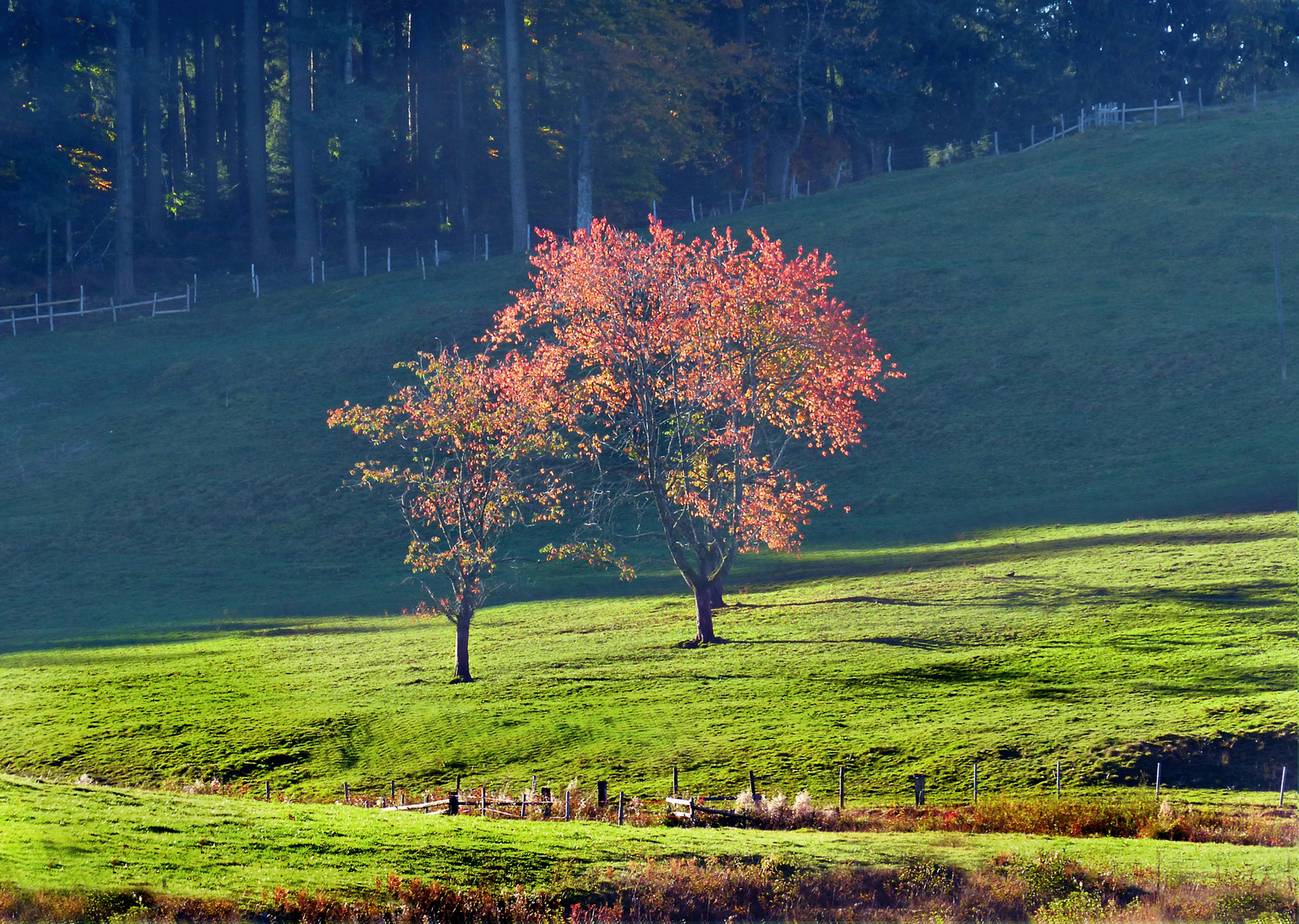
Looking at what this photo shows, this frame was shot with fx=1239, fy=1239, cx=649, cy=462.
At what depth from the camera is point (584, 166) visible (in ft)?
296

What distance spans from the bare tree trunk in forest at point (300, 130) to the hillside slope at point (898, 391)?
25.3ft

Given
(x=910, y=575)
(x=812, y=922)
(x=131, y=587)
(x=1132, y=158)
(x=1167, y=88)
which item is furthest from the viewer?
(x=1167, y=88)

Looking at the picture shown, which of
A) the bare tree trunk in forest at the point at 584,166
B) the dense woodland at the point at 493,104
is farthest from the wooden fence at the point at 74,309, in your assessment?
the bare tree trunk in forest at the point at 584,166

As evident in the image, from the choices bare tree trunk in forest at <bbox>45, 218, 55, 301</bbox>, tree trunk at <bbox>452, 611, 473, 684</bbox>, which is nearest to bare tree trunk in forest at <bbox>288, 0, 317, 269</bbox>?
bare tree trunk in forest at <bbox>45, 218, 55, 301</bbox>

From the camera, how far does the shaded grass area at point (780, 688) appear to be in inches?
1061

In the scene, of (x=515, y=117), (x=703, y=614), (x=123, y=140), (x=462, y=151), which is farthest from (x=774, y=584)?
(x=462, y=151)

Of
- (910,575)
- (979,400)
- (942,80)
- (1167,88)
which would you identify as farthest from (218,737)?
(1167,88)

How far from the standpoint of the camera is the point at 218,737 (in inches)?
1282

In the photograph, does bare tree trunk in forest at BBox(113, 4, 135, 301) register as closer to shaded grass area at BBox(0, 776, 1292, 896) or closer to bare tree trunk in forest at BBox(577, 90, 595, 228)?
bare tree trunk in forest at BBox(577, 90, 595, 228)

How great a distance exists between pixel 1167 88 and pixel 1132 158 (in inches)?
1464

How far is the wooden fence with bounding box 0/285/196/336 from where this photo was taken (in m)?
87.4

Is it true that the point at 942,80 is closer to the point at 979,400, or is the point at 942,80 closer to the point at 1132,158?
the point at 1132,158

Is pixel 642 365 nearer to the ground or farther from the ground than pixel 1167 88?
nearer to the ground

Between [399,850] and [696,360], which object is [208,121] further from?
[399,850]
